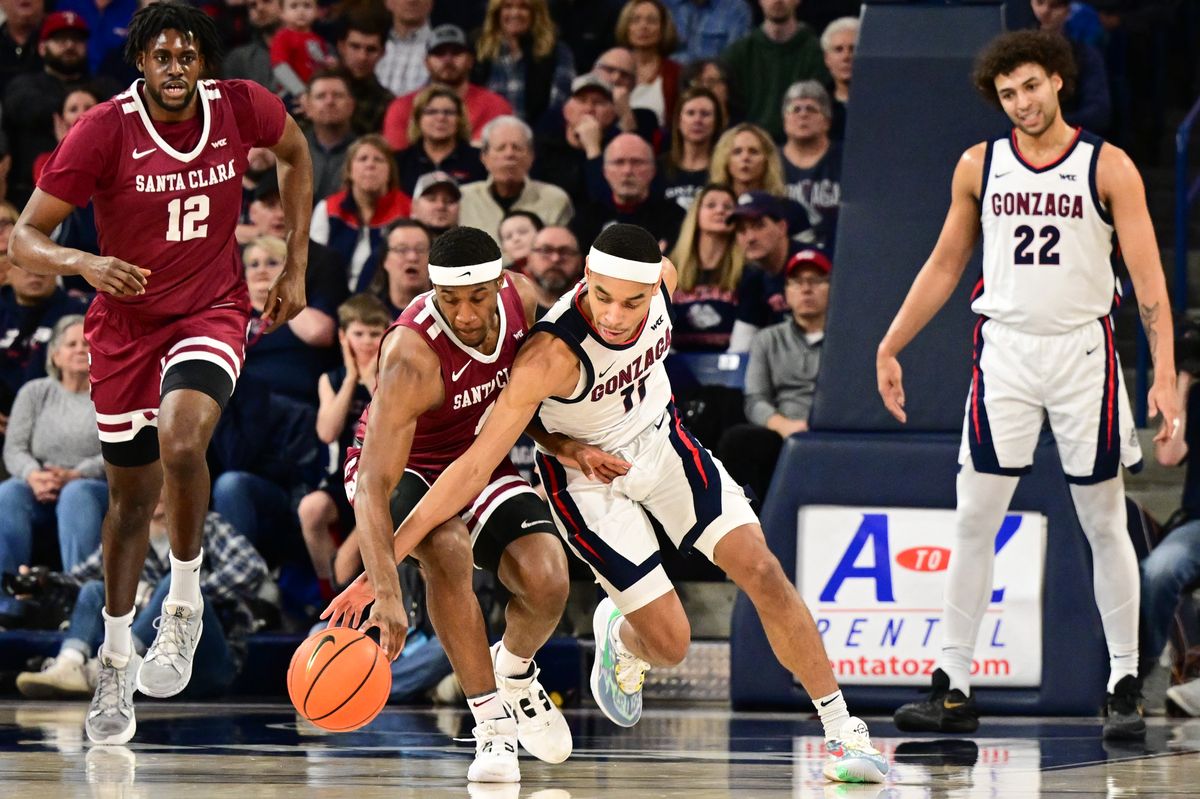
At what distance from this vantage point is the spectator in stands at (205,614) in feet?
25.5

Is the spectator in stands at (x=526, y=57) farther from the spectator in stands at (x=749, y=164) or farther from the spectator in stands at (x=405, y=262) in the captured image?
the spectator in stands at (x=405, y=262)

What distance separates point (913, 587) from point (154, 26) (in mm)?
3571

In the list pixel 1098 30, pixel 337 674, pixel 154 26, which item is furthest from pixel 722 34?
pixel 337 674

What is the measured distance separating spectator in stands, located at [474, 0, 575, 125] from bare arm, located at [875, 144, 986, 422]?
4.27m

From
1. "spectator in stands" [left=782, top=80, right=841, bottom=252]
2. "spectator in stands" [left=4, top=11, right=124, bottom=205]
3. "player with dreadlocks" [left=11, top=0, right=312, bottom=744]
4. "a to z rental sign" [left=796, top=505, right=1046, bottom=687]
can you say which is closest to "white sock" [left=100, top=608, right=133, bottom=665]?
"player with dreadlocks" [left=11, top=0, right=312, bottom=744]

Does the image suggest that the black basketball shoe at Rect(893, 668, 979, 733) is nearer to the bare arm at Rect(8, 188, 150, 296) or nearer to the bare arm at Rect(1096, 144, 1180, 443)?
the bare arm at Rect(1096, 144, 1180, 443)

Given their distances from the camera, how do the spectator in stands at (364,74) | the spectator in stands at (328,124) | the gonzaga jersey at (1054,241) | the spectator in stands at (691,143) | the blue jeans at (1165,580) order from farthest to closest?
the spectator in stands at (364,74)
the spectator in stands at (328,124)
the spectator in stands at (691,143)
the blue jeans at (1165,580)
the gonzaga jersey at (1054,241)

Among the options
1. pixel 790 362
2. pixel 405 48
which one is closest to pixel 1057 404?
pixel 790 362

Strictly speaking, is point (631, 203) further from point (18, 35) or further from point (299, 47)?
point (18, 35)

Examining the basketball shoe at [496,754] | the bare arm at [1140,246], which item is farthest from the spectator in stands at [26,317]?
the bare arm at [1140,246]

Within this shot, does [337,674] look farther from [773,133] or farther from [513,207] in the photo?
[773,133]

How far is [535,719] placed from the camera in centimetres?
562

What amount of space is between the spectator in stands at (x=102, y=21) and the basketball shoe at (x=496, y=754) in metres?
7.28

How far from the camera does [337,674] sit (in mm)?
4805
